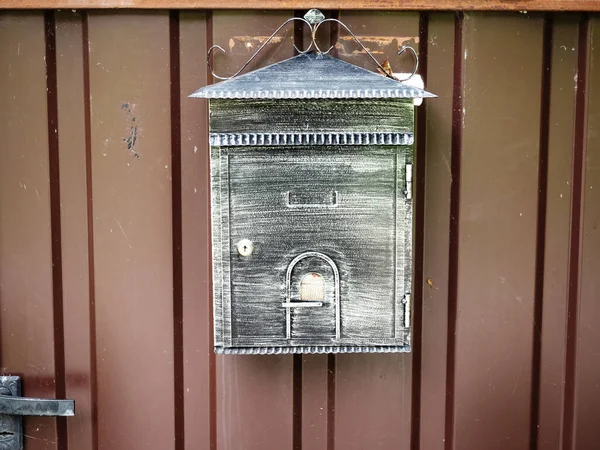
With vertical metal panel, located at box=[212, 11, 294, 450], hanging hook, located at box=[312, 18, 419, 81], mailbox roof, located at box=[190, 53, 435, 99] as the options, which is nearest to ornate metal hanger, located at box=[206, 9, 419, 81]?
hanging hook, located at box=[312, 18, 419, 81]

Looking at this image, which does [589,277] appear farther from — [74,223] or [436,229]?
[74,223]

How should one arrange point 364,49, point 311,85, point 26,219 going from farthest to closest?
point 26,219, point 364,49, point 311,85

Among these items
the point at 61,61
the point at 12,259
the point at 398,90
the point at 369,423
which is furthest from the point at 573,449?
the point at 61,61

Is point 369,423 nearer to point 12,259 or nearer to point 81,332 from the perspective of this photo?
point 81,332

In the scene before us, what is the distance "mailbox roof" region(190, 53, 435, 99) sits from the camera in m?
1.26

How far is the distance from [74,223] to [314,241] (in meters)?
0.76

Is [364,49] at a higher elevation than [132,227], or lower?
higher

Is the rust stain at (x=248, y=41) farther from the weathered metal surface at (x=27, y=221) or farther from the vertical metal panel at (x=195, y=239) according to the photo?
the weathered metal surface at (x=27, y=221)

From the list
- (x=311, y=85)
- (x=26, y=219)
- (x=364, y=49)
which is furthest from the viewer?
(x=26, y=219)

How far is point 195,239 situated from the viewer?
63.4 inches

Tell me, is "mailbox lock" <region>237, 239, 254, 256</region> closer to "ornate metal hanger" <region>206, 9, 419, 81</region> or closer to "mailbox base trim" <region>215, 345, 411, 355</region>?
"mailbox base trim" <region>215, 345, 411, 355</region>

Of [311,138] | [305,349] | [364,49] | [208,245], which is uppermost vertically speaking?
[364,49]

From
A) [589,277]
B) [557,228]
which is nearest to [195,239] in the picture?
[557,228]

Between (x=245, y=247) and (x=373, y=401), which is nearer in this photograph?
(x=245, y=247)
